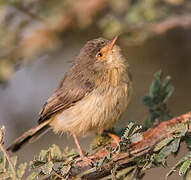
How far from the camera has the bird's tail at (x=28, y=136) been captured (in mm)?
4090

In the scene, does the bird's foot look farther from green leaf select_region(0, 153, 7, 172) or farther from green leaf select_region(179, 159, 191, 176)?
green leaf select_region(179, 159, 191, 176)

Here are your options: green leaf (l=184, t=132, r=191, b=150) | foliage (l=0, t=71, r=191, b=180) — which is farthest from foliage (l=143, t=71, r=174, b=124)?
green leaf (l=184, t=132, r=191, b=150)

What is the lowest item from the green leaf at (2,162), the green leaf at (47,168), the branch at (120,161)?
the branch at (120,161)

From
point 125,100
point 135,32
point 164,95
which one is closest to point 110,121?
point 125,100

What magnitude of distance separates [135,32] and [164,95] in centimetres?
128

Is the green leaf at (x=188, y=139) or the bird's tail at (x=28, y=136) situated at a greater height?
the bird's tail at (x=28, y=136)

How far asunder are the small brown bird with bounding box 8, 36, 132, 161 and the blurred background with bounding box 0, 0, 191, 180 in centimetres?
60

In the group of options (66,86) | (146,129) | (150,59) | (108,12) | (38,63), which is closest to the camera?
(146,129)

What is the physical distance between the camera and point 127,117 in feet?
17.0

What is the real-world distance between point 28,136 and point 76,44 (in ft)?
5.89

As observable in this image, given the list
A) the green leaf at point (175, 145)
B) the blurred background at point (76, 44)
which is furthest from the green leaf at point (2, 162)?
the blurred background at point (76, 44)

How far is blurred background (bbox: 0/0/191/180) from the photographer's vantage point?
450 cm

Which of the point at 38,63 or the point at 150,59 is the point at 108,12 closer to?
the point at 150,59

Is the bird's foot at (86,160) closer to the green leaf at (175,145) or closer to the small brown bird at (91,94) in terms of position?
the small brown bird at (91,94)
